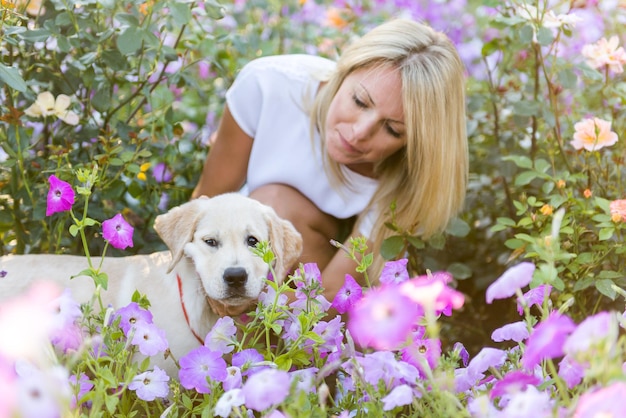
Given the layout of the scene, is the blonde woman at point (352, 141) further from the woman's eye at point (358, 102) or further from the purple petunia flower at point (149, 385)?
the purple petunia flower at point (149, 385)

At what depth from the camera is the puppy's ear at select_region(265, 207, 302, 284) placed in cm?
230

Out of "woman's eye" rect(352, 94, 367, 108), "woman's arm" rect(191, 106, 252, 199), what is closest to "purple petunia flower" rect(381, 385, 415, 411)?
"woman's eye" rect(352, 94, 367, 108)

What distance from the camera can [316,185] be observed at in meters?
3.17

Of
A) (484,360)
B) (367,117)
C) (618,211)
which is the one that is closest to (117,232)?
(484,360)

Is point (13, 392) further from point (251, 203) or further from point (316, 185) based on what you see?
point (316, 185)

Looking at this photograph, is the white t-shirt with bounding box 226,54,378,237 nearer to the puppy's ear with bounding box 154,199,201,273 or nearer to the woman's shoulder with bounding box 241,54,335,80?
the woman's shoulder with bounding box 241,54,335,80

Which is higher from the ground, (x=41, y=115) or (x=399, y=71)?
(x=399, y=71)

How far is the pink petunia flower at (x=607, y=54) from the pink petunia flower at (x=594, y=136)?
12.1 inches

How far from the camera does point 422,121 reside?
8.95 feet

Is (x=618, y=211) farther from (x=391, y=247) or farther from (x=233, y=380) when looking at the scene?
(x=233, y=380)

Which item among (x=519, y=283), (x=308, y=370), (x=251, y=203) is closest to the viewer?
(x=519, y=283)

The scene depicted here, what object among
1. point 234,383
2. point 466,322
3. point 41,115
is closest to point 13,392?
point 234,383

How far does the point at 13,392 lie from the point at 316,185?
227cm

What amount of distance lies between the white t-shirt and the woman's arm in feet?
0.12
